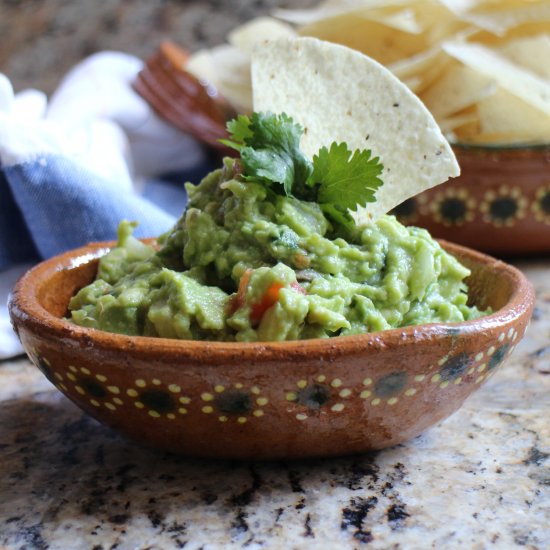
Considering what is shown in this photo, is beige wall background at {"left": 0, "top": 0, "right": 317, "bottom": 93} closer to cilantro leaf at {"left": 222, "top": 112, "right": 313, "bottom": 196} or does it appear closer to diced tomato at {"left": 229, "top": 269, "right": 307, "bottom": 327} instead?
cilantro leaf at {"left": 222, "top": 112, "right": 313, "bottom": 196}

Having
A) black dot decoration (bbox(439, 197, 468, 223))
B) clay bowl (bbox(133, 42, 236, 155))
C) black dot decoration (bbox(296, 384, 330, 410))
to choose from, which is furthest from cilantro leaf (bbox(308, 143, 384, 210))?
clay bowl (bbox(133, 42, 236, 155))

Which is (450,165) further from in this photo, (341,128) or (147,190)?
(147,190)

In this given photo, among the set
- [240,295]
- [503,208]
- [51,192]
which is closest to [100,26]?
[51,192]

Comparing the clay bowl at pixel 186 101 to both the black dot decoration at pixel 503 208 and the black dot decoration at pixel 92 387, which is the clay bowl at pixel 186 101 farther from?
the black dot decoration at pixel 92 387

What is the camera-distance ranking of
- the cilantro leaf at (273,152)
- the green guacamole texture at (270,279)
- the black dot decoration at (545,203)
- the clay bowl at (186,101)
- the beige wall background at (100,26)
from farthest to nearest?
the beige wall background at (100,26)
the clay bowl at (186,101)
the black dot decoration at (545,203)
the cilantro leaf at (273,152)
the green guacamole texture at (270,279)

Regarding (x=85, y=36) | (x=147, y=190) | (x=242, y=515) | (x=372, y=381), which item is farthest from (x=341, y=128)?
(x=85, y=36)

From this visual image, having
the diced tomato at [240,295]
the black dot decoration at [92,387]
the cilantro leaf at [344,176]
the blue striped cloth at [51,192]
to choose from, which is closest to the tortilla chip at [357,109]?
the cilantro leaf at [344,176]
